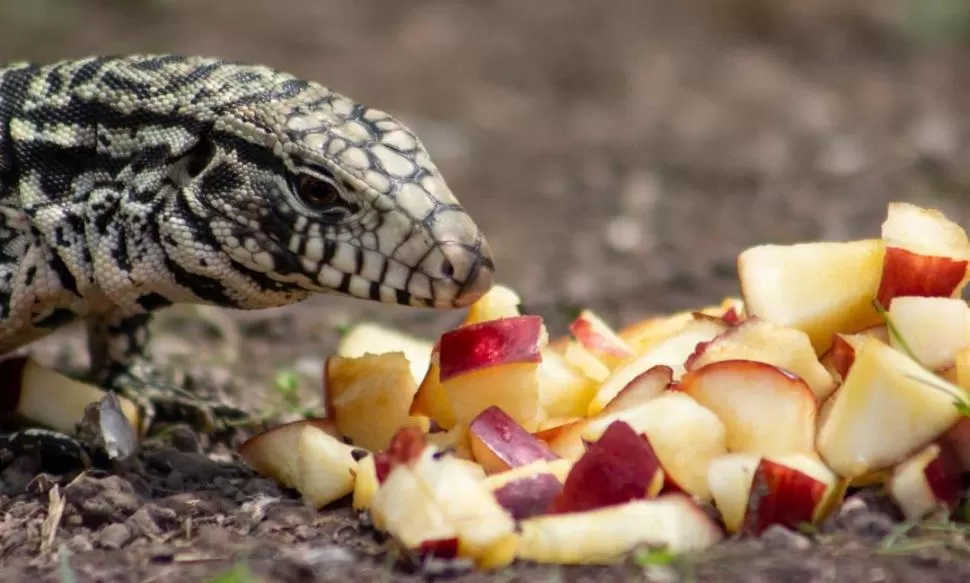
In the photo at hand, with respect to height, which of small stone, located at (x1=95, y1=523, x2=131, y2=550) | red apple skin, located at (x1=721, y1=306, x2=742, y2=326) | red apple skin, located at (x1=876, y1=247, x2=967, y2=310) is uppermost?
red apple skin, located at (x1=876, y1=247, x2=967, y2=310)

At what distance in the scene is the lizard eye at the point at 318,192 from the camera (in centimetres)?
494

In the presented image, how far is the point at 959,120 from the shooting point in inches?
497

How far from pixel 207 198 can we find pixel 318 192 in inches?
16.2

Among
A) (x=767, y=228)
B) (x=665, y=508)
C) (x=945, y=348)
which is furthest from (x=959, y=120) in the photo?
(x=665, y=508)

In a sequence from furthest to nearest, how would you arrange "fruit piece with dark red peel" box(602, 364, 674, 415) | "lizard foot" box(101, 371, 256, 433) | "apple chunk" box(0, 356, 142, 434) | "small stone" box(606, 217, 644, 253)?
"small stone" box(606, 217, 644, 253) < "lizard foot" box(101, 371, 256, 433) < "apple chunk" box(0, 356, 142, 434) < "fruit piece with dark red peel" box(602, 364, 674, 415)

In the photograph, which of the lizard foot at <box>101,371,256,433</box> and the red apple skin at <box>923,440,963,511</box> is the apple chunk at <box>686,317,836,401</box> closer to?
the red apple skin at <box>923,440,963,511</box>

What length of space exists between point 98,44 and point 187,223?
375 inches

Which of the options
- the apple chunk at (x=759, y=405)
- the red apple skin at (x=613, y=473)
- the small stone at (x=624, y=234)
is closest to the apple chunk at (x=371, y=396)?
the red apple skin at (x=613, y=473)

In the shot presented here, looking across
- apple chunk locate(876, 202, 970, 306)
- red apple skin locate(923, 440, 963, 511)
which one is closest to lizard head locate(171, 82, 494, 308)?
apple chunk locate(876, 202, 970, 306)

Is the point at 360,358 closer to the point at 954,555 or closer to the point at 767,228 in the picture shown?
the point at 954,555

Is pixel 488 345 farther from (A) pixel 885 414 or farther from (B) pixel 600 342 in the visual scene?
(A) pixel 885 414

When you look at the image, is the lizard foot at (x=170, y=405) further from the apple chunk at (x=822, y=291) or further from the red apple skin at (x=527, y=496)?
the apple chunk at (x=822, y=291)

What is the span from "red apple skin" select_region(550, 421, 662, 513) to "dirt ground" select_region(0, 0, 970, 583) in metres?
0.28

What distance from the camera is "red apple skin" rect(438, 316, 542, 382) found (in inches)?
187
